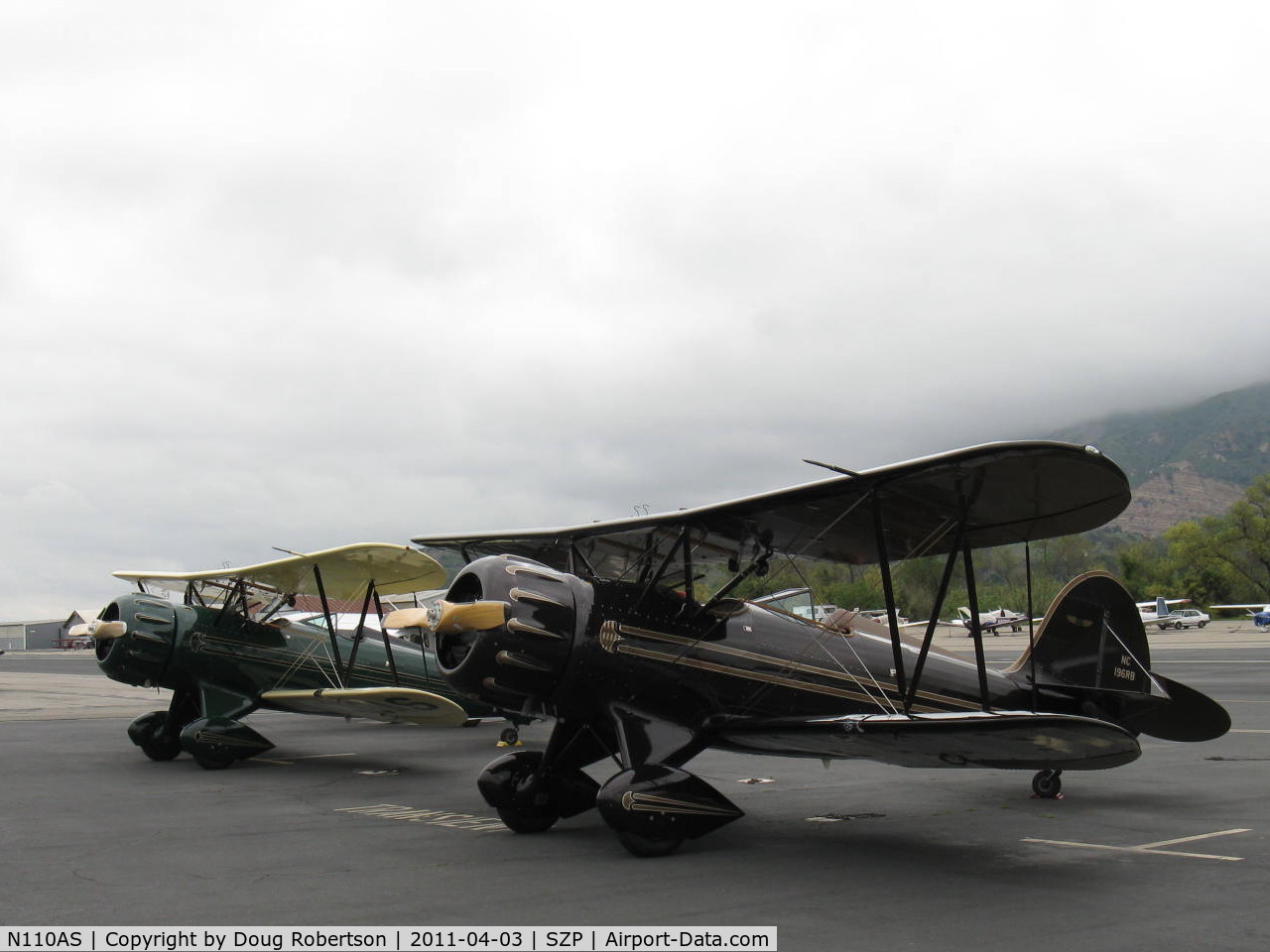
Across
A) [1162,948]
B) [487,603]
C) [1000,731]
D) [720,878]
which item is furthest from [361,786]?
[1162,948]

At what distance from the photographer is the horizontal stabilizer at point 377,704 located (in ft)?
42.6

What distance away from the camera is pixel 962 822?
955cm

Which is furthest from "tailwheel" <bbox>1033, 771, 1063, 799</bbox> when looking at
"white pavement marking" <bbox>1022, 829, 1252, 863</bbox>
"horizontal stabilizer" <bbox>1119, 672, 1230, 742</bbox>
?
"white pavement marking" <bbox>1022, 829, 1252, 863</bbox>

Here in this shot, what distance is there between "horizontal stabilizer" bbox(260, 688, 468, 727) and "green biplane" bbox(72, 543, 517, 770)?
4 cm

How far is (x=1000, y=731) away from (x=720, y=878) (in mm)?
2067

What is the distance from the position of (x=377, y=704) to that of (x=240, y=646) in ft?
10.3

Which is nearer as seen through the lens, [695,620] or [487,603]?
[487,603]

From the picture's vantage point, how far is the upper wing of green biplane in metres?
14.1

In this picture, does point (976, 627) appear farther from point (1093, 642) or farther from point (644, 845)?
point (1093, 642)

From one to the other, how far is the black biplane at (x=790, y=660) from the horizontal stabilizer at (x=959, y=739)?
0.02m

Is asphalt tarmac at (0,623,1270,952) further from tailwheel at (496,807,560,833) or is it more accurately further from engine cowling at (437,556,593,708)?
engine cowling at (437,556,593,708)

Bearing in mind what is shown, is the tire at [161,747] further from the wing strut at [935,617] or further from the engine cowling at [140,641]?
the wing strut at [935,617]

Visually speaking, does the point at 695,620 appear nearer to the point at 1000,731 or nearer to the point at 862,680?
the point at 862,680

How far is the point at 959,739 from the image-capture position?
7492 mm
